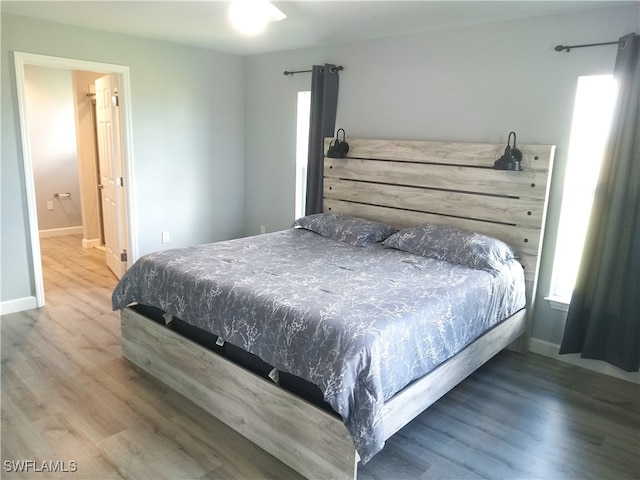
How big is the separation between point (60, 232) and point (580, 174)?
6.33 m

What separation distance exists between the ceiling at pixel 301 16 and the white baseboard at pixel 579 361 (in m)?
2.26

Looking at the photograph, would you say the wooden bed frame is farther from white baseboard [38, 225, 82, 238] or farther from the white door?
white baseboard [38, 225, 82, 238]

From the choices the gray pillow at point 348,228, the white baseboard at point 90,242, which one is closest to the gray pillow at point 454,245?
the gray pillow at point 348,228

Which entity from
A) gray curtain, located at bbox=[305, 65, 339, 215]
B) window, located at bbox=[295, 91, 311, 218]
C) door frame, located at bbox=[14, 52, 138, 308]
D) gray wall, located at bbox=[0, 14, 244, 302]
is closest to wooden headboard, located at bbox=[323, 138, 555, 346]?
gray curtain, located at bbox=[305, 65, 339, 215]

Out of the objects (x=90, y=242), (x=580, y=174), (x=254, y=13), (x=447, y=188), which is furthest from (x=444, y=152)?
(x=90, y=242)

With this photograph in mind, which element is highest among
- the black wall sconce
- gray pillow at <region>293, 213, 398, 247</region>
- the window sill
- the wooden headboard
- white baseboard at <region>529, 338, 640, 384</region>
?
the black wall sconce

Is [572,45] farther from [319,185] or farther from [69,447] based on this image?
[69,447]

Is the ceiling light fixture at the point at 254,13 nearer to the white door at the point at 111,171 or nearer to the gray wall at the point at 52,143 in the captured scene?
the white door at the point at 111,171

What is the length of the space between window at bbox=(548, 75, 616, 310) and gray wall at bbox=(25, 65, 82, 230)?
5.89 metres

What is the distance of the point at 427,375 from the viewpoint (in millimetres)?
2242

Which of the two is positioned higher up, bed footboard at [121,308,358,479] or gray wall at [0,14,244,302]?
gray wall at [0,14,244,302]

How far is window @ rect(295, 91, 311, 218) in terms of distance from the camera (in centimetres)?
465

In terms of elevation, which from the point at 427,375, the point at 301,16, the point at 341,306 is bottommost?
the point at 427,375

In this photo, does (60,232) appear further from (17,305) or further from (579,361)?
(579,361)
